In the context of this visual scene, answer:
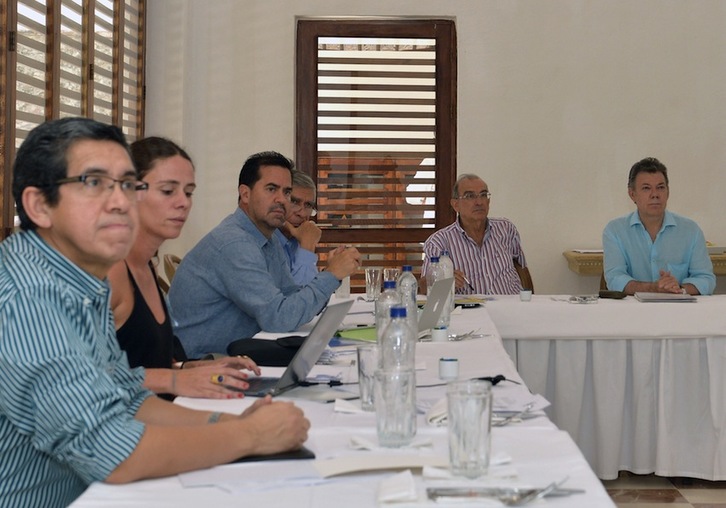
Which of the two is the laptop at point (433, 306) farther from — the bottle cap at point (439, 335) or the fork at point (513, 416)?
the fork at point (513, 416)

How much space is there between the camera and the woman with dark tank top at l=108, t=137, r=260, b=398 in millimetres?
2230

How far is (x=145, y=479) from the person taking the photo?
1.53 meters

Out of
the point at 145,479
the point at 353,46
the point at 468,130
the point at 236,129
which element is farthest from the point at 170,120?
the point at 145,479

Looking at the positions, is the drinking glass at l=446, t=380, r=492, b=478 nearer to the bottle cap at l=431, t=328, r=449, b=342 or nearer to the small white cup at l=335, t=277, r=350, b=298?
the bottle cap at l=431, t=328, r=449, b=342

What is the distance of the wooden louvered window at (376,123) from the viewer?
658cm

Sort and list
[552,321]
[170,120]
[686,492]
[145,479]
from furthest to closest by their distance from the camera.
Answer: [170,120]
[552,321]
[686,492]
[145,479]

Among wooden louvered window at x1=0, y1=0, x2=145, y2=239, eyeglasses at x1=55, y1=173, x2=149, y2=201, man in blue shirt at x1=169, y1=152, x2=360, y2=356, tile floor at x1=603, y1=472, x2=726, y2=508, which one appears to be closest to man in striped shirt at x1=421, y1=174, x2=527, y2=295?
tile floor at x1=603, y1=472, x2=726, y2=508

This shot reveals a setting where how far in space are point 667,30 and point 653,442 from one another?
130 inches

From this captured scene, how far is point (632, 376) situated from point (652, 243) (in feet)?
3.78

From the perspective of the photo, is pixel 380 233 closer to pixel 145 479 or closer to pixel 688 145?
pixel 688 145

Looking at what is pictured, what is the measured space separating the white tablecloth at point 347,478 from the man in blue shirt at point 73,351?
5 centimetres

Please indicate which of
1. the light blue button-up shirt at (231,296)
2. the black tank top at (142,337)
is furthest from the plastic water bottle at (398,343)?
the light blue button-up shirt at (231,296)

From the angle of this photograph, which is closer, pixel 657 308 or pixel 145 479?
pixel 145 479

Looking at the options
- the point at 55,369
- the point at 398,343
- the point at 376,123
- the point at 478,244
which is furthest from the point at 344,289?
the point at 55,369
